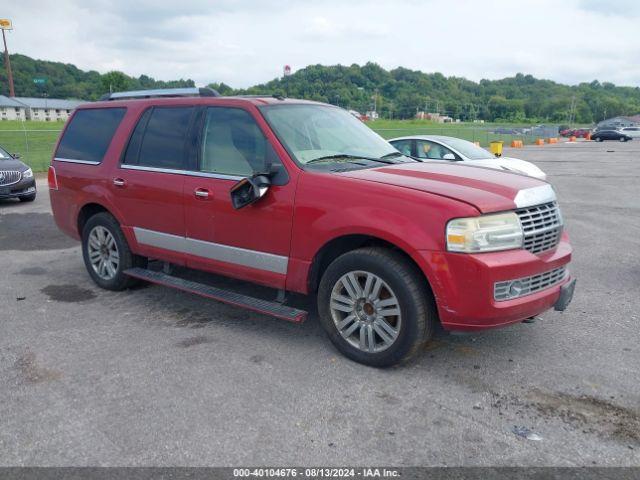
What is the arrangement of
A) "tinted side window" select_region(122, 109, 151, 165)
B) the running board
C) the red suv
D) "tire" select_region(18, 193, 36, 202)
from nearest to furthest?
the red suv, the running board, "tinted side window" select_region(122, 109, 151, 165), "tire" select_region(18, 193, 36, 202)

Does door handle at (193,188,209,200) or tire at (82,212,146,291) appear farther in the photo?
tire at (82,212,146,291)

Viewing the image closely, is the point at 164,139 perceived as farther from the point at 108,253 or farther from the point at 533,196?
the point at 533,196

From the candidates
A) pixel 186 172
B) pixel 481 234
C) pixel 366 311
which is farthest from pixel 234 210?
pixel 481 234

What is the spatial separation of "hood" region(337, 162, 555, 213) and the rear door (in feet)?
5.45

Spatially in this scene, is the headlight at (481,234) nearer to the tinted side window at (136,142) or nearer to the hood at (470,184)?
the hood at (470,184)

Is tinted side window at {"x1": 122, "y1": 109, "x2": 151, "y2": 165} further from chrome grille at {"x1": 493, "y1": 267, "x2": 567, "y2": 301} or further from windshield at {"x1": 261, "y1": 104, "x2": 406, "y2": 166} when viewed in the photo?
chrome grille at {"x1": 493, "y1": 267, "x2": 567, "y2": 301}

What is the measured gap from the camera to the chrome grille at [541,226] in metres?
3.75

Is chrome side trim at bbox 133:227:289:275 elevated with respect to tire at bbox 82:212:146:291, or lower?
elevated

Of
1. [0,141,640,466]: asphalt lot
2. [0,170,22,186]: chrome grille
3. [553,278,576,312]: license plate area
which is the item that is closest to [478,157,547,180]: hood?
[0,141,640,466]: asphalt lot

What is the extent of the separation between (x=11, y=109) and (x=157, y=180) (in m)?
114

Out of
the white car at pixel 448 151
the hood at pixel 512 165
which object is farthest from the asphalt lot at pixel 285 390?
the white car at pixel 448 151

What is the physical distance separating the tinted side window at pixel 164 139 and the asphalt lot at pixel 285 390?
4.50 ft

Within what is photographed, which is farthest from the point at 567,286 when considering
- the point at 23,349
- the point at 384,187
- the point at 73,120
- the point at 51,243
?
the point at 51,243

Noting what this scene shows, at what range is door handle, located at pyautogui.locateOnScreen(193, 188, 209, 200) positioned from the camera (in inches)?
184
